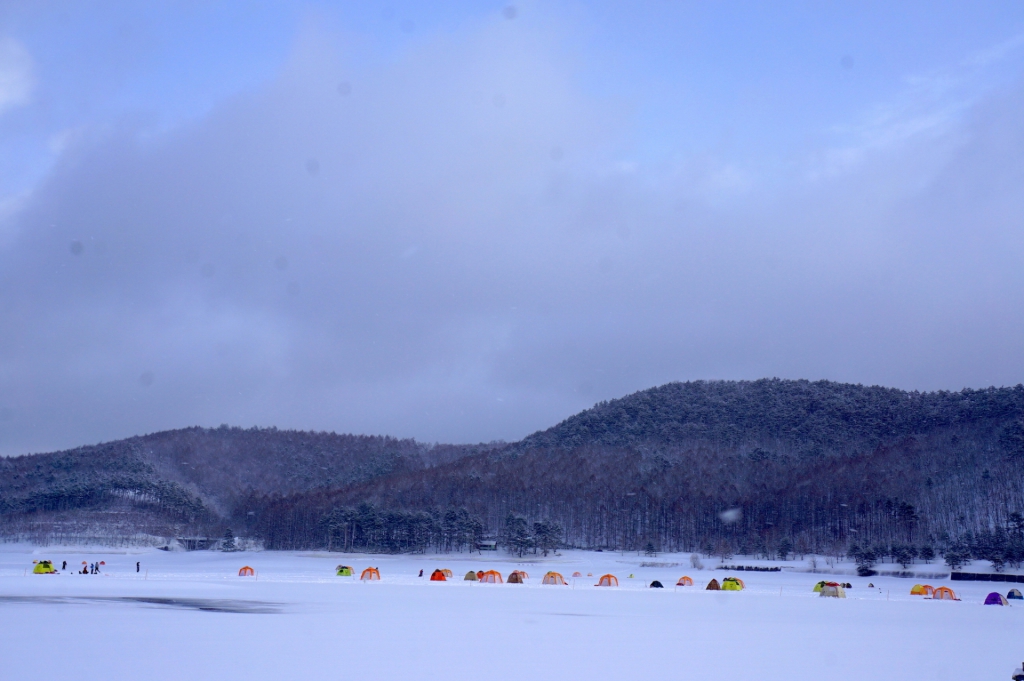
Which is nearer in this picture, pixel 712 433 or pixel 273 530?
pixel 273 530

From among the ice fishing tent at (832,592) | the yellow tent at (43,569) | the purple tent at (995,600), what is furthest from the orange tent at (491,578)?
the purple tent at (995,600)

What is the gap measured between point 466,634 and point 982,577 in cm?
7001

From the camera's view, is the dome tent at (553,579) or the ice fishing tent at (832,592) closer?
the ice fishing tent at (832,592)

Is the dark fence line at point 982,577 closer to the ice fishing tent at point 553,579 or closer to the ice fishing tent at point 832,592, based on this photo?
the ice fishing tent at point 832,592

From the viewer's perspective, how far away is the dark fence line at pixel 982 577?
77.2m

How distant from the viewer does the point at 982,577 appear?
79.5m

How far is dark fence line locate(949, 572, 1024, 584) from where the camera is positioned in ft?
253

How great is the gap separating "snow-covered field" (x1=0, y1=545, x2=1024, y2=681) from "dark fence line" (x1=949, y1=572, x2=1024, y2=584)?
3258 cm

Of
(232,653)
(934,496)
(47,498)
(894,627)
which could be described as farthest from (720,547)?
(47,498)

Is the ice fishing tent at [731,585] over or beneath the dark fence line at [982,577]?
Result: over

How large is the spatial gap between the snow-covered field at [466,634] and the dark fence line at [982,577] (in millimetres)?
32580

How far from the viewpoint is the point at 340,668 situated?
1948 centimetres

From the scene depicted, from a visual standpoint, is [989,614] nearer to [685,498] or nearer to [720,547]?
[720,547]

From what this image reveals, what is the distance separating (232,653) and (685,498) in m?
114
